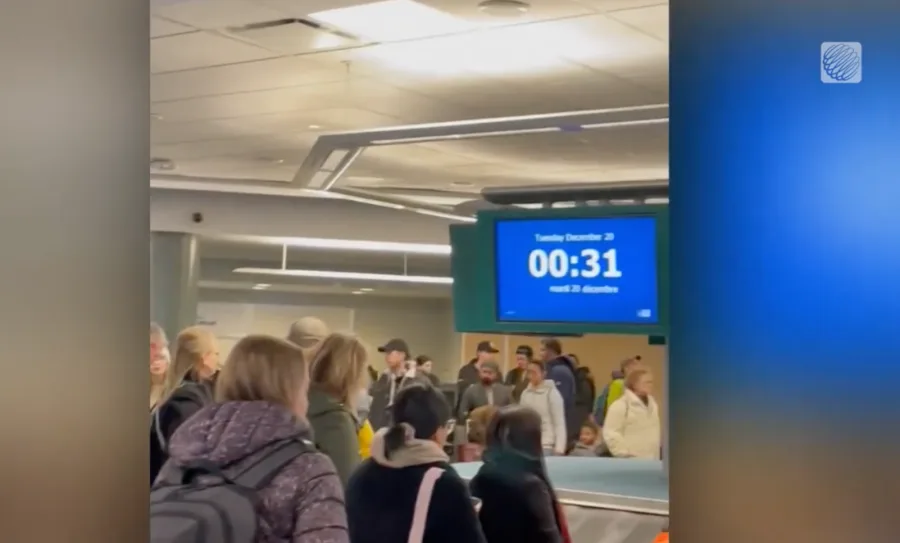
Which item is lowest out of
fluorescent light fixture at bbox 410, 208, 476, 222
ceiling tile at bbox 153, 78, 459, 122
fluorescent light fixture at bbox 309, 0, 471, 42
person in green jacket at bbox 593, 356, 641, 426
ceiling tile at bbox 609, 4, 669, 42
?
person in green jacket at bbox 593, 356, 641, 426

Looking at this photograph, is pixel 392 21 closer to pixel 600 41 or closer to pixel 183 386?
pixel 600 41

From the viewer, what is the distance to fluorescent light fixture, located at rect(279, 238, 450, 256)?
1.92 metres

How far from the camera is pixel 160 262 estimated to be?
82.6 inches

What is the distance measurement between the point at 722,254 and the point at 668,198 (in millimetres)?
142

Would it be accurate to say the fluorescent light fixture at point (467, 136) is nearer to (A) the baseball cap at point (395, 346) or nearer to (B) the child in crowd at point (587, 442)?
(A) the baseball cap at point (395, 346)

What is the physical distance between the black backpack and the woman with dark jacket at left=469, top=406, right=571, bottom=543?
386 mm

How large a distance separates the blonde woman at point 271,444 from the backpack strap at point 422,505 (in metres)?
0.15

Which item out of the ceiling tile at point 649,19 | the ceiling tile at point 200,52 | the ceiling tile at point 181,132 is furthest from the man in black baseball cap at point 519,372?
the ceiling tile at point 200,52

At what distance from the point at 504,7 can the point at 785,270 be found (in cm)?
132

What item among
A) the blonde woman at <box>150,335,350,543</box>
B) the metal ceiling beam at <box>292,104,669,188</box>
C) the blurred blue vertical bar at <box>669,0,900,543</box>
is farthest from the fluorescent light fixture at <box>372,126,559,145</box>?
the blonde woman at <box>150,335,350,543</box>

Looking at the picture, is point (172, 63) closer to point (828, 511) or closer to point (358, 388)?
point (358, 388)

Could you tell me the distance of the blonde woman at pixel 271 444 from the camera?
1965 millimetres

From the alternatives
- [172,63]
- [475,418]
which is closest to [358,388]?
[475,418]

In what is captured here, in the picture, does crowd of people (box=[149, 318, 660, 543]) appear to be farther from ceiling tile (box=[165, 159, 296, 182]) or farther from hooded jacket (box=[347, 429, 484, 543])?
ceiling tile (box=[165, 159, 296, 182])
